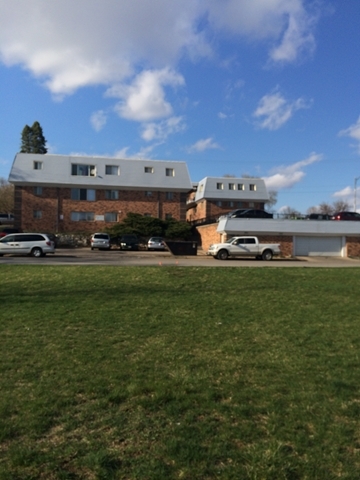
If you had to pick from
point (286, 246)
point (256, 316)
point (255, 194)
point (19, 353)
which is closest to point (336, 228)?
point (286, 246)

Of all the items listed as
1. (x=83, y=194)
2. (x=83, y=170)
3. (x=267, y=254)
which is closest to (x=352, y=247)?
(x=267, y=254)

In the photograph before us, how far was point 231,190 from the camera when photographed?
61.9 m

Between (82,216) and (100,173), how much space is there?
5628mm

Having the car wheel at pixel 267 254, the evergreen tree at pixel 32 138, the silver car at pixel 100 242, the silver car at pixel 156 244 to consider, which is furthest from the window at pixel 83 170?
the evergreen tree at pixel 32 138

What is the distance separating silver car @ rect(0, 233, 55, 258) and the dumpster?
883 centimetres

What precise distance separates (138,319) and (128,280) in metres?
4.97

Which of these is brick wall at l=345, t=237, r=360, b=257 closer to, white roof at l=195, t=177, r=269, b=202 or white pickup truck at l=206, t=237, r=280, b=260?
white pickup truck at l=206, t=237, r=280, b=260

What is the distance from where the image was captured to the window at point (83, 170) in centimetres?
5019

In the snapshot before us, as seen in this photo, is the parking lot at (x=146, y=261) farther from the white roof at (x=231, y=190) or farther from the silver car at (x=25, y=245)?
the white roof at (x=231, y=190)

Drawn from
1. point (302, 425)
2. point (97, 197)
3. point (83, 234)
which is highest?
point (97, 197)

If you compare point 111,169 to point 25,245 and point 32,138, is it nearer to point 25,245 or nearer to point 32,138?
point 25,245

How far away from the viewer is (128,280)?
13.3 meters

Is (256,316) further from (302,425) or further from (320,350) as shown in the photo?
(302,425)

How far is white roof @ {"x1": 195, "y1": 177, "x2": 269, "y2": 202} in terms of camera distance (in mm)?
60906
